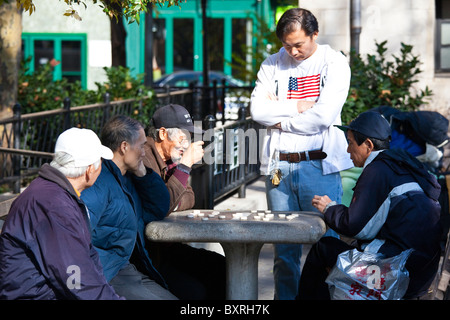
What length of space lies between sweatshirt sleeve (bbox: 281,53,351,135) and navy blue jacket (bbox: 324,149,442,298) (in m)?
0.56

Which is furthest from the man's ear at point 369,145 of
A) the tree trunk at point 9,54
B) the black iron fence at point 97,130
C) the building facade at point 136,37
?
the building facade at point 136,37

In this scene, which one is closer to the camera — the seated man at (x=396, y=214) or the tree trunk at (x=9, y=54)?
the seated man at (x=396, y=214)

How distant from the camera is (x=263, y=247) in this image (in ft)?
25.3

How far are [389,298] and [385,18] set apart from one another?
626 centimetres

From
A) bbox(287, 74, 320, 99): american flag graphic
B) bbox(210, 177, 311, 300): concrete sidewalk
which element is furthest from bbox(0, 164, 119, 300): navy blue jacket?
bbox(210, 177, 311, 300): concrete sidewalk

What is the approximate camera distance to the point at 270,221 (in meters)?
4.13

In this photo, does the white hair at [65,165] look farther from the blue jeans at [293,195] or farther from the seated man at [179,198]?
the blue jeans at [293,195]

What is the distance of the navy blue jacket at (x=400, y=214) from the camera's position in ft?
13.6

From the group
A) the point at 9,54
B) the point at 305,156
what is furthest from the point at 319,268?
the point at 9,54

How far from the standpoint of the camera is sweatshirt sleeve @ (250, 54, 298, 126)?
4.82 metres

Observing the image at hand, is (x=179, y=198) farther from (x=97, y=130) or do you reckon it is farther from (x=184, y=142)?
(x=97, y=130)

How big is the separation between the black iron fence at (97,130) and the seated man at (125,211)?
2.33m

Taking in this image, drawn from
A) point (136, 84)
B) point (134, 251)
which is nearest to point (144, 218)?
point (134, 251)
